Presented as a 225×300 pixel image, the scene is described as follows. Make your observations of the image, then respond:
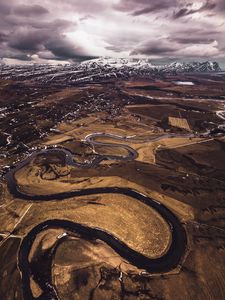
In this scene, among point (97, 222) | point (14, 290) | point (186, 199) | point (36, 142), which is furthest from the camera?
point (36, 142)

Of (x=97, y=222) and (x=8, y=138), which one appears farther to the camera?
(x=8, y=138)

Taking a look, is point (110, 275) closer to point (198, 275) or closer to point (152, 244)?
point (152, 244)

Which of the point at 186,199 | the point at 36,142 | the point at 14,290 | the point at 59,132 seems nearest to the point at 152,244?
the point at 186,199

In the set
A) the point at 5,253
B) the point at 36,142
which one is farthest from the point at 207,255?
the point at 36,142

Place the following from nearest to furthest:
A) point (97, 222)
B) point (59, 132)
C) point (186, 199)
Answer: point (97, 222) → point (186, 199) → point (59, 132)

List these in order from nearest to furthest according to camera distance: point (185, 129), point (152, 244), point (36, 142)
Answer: point (152, 244), point (36, 142), point (185, 129)

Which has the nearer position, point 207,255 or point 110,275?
point 110,275

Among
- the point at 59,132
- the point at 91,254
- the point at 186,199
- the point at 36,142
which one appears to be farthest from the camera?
the point at 59,132

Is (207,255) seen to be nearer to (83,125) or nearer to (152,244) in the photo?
(152,244)
